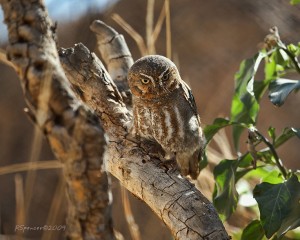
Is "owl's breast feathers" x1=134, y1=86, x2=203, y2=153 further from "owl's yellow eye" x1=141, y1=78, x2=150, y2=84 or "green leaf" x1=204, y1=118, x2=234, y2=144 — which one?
"green leaf" x1=204, y1=118, x2=234, y2=144

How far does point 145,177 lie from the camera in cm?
247

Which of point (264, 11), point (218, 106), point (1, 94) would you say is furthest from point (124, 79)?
point (1, 94)

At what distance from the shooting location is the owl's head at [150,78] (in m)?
2.89

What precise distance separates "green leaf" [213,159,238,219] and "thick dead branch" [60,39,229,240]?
0.76ft

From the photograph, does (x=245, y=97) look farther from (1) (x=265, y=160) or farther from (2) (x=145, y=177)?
(2) (x=145, y=177)

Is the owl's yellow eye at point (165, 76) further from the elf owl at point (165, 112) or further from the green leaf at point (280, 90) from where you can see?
the green leaf at point (280, 90)

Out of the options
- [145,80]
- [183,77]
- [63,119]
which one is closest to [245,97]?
[145,80]

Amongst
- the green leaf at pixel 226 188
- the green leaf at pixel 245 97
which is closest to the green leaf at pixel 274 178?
the green leaf at pixel 226 188

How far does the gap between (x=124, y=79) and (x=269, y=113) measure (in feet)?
11.9

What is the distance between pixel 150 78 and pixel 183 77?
132 inches

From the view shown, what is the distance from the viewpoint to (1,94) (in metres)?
6.71

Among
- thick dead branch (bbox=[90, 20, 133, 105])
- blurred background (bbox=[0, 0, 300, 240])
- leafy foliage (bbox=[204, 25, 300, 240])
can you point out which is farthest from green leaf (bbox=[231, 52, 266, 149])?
blurred background (bbox=[0, 0, 300, 240])

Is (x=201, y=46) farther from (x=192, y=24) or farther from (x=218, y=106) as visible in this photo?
(x=218, y=106)

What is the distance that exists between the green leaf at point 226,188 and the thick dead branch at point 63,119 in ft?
3.68
